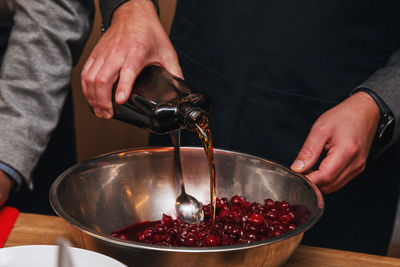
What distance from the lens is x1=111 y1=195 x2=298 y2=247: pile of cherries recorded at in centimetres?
73

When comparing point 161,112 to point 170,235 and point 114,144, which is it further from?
point 114,144

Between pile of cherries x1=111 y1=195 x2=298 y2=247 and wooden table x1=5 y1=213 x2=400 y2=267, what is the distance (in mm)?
68

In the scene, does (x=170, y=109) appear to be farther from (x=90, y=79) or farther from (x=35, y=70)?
(x=35, y=70)

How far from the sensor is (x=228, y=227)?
0.79m

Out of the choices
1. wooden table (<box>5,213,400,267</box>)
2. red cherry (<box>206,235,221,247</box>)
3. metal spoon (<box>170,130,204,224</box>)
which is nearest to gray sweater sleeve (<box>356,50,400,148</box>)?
wooden table (<box>5,213,400,267</box>)

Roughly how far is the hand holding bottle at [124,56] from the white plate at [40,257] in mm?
361

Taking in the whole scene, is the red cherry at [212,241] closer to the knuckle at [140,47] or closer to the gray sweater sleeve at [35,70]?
the knuckle at [140,47]

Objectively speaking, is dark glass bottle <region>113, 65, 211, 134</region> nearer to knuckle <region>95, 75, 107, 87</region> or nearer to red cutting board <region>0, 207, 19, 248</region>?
knuckle <region>95, 75, 107, 87</region>

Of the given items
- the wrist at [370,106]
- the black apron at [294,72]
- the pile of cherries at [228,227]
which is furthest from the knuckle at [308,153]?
the black apron at [294,72]

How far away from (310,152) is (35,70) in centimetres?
73

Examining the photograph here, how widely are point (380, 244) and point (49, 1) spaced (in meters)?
1.15

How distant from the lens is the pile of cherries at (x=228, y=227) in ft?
2.39

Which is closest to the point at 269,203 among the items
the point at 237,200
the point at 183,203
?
the point at 237,200

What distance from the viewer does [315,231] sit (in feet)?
4.30
